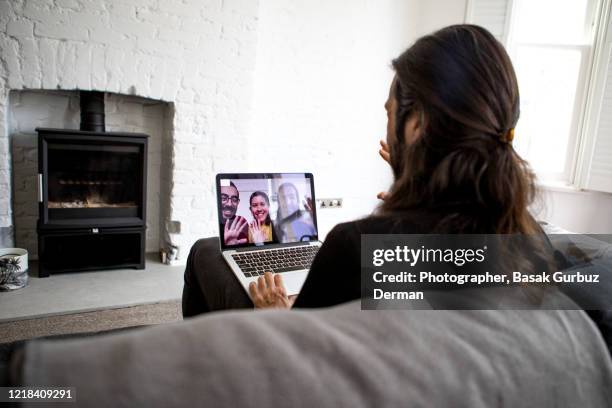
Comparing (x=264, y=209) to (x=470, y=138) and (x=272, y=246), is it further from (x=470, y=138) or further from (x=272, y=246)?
(x=470, y=138)

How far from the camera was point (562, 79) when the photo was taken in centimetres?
355

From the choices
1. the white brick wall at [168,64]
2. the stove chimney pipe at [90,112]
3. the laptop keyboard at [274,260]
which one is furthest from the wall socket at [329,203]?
the laptop keyboard at [274,260]

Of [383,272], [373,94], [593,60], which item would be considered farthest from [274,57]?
[383,272]

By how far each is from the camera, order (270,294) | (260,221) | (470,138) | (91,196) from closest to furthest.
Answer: (470,138), (270,294), (260,221), (91,196)

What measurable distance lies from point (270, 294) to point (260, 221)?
45 centimetres

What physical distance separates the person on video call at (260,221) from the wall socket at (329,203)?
90.3 inches

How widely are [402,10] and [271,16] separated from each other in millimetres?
1402

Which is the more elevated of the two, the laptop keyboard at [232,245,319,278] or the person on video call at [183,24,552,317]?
the person on video call at [183,24,552,317]

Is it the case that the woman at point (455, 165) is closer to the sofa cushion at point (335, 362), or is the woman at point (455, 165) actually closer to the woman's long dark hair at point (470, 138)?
the woman's long dark hair at point (470, 138)

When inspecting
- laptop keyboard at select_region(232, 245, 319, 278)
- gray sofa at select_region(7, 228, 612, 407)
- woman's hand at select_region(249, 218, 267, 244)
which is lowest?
laptop keyboard at select_region(232, 245, 319, 278)

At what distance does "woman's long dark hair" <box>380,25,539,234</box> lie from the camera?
2.37 ft

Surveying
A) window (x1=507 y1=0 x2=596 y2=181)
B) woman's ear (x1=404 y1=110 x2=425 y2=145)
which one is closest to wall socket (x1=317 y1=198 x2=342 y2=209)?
window (x1=507 y1=0 x2=596 y2=181)

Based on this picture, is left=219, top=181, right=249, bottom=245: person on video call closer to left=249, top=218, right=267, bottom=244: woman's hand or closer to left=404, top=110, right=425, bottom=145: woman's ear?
left=249, top=218, right=267, bottom=244: woman's hand

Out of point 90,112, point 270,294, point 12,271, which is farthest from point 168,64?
point 270,294
